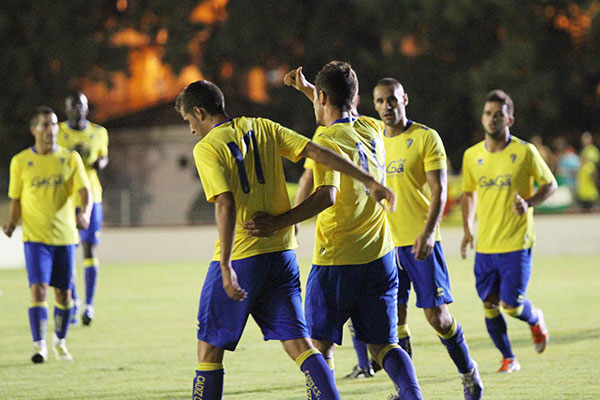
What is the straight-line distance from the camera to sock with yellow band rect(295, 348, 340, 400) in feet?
17.9

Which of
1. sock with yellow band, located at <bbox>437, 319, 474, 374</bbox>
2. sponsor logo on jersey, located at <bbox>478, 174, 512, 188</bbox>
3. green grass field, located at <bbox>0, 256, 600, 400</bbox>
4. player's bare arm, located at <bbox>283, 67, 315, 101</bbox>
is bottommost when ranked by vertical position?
green grass field, located at <bbox>0, 256, 600, 400</bbox>

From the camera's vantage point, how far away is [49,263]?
978cm

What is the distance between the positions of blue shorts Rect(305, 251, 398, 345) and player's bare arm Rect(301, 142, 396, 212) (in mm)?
674

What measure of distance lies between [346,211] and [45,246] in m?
4.71

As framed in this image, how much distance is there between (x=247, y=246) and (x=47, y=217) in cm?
478

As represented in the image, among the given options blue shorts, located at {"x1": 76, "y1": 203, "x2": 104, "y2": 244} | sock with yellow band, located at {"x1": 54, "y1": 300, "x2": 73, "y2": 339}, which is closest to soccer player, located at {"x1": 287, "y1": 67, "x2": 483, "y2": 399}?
sock with yellow band, located at {"x1": 54, "y1": 300, "x2": 73, "y2": 339}

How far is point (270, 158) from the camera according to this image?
557 centimetres

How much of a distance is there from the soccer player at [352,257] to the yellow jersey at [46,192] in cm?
454

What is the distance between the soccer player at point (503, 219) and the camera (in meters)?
8.62

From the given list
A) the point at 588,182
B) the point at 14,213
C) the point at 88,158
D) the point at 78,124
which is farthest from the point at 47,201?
the point at 588,182

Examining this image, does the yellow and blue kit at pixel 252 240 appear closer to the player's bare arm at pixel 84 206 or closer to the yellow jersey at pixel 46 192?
the yellow jersey at pixel 46 192

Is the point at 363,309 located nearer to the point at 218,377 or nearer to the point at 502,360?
the point at 218,377

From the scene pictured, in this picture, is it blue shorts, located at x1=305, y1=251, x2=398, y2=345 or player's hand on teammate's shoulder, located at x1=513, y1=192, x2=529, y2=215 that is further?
player's hand on teammate's shoulder, located at x1=513, y1=192, x2=529, y2=215

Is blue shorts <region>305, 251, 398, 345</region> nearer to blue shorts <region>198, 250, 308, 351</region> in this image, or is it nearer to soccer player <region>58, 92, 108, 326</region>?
blue shorts <region>198, 250, 308, 351</region>
